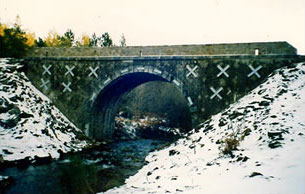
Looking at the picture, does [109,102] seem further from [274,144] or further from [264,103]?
[274,144]

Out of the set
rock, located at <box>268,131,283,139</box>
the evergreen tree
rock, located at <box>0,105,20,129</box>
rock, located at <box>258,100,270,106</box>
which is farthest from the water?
the evergreen tree

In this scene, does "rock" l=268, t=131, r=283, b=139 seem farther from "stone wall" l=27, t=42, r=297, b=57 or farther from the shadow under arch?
the shadow under arch

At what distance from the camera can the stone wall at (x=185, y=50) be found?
12.2 metres

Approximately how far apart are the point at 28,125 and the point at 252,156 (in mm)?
10146

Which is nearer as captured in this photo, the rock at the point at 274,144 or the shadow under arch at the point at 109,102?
the rock at the point at 274,144

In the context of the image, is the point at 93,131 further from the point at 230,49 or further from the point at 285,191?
the point at 285,191

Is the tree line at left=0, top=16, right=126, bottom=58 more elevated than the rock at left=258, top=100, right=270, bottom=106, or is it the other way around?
the tree line at left=0, top=16, right=126, bottom=58

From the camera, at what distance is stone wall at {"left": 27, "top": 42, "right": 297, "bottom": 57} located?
1223 centimetres

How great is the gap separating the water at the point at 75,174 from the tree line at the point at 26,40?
1294 centimetres

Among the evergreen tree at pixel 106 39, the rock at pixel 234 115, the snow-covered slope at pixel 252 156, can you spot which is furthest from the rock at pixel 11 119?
the evergreen tree at pixel 106 39

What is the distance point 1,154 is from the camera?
873 centimetres

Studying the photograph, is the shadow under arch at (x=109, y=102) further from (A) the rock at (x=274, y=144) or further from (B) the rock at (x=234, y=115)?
(A) the rock at (x=274, y=144)

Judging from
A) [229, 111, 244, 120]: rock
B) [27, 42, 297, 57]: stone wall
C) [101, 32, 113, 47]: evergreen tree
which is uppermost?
[101, 32, 113, 47]: evergreen tree

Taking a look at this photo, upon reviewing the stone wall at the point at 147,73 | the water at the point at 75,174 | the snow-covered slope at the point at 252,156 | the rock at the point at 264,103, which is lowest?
the water at the point at 75,174
